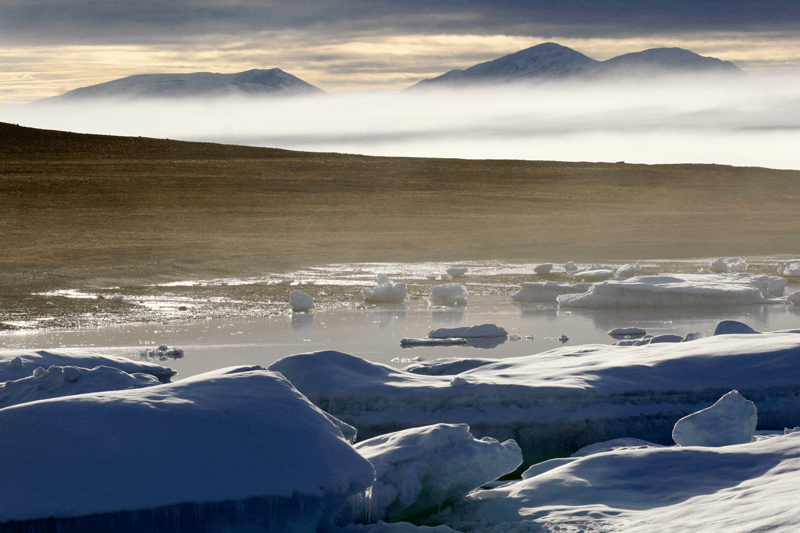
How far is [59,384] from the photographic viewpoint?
4750 millimetres

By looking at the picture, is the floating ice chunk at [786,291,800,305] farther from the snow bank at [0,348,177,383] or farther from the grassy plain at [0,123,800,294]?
the snow bank at [0,348,177,383]

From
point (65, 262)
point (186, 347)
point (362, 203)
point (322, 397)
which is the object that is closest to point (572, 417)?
point (322, 397)

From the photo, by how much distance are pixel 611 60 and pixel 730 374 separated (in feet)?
360

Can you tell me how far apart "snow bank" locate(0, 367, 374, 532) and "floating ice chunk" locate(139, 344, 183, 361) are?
441 cm

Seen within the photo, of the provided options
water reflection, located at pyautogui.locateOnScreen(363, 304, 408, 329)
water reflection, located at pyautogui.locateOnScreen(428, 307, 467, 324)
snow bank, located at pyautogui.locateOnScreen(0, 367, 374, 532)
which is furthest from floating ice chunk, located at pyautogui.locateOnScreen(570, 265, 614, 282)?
snow bank, located at pyautogui.locateOnScreen(0, 367, 374, 532)

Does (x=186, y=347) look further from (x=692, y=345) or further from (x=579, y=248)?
(x=579, y=248)

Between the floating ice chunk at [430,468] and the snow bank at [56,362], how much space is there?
9.36 feet

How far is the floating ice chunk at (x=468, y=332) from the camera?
8.88m

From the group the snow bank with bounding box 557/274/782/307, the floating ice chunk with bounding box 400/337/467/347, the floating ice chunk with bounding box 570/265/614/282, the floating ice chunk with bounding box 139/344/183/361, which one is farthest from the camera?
the floating ice chunk with bounding box 570/265/614/282

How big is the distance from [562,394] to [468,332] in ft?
12.7

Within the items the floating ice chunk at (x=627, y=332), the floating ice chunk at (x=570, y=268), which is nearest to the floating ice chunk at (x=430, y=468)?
the floating ice chunk at (x=627, y=332)

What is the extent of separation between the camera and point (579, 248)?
22.3m

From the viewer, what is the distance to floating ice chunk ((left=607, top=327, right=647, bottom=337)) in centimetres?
905

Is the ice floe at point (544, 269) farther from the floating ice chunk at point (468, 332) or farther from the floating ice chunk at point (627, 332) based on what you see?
the floating ice chunk at point (468, 332)
